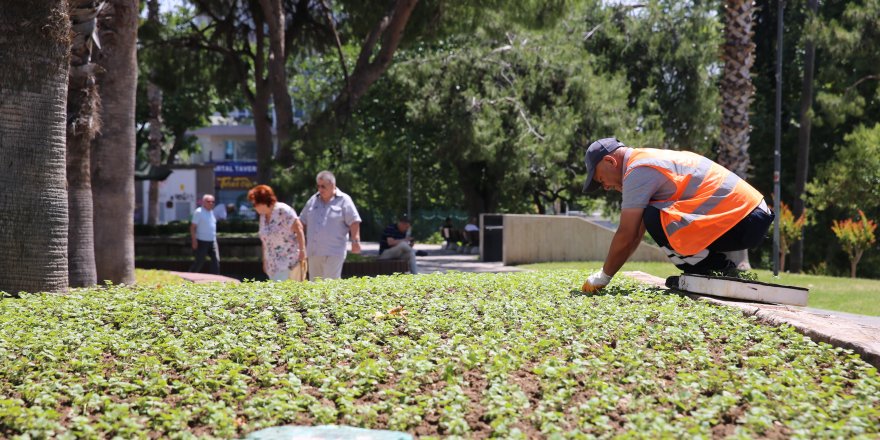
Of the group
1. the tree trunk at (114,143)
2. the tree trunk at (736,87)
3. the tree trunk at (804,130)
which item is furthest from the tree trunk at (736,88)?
the tree trunk at (114,143)

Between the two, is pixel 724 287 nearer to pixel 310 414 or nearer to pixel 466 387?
pixel 466 387

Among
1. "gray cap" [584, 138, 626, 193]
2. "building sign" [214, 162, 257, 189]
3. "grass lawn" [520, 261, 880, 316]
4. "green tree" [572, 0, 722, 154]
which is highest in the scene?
"green tree" [572, 0, 722, 154]

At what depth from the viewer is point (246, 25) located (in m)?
21.9

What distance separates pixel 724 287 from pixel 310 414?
3.77 meters

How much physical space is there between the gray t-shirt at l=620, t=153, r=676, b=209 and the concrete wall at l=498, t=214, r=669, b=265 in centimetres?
1813

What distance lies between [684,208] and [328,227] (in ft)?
16.9

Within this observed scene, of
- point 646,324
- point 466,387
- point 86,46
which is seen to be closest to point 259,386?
point 466,387

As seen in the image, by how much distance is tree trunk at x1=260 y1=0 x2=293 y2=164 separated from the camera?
18.8m

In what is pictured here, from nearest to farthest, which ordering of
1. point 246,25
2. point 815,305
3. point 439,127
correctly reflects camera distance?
point 815,305 → point 246,25 → point 439,127

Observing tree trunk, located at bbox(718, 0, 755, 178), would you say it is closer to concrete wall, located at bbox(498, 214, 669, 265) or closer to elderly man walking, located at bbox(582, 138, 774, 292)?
concrete wall, located at bbox(498, 214, 669, 265)

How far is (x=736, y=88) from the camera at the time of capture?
2147 centimetres

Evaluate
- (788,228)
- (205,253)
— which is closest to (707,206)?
(205,253)

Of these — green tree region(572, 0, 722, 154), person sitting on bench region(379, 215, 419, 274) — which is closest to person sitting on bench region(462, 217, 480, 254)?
green tree region(572, 0, 722, 154)

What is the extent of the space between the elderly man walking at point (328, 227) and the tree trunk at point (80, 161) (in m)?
2.44
